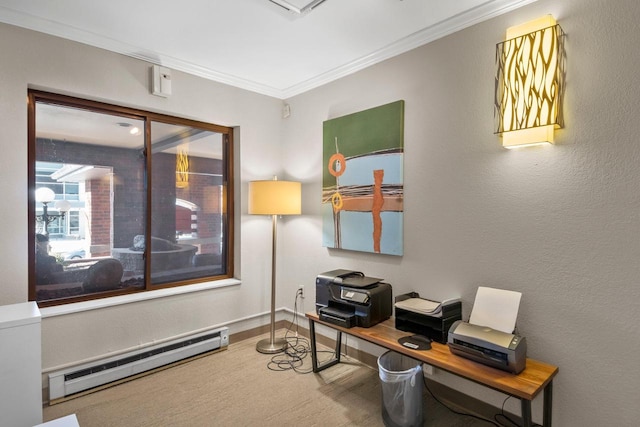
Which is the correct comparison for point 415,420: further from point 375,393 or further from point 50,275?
point 50,275

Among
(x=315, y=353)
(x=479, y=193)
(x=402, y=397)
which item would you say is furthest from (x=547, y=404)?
(x=315, y=353)

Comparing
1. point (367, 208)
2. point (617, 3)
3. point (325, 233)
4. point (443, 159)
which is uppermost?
point (617, 3)

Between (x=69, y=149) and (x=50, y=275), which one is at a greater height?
(x=69, y=149)

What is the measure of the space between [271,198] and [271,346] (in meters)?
1.43

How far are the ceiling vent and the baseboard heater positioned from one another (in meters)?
2.78

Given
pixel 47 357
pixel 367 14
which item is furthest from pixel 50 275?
pixel 367 14

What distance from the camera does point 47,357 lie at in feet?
7.91

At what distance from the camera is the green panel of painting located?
2674 mm

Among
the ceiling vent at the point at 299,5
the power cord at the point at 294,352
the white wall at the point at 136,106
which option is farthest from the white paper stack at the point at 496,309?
the white wall at the point at 136,106

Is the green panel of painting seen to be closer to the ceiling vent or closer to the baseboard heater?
the ceiling vent

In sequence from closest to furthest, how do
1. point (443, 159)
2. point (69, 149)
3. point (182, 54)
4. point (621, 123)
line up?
point (621, 123), point (443, 159), point (69, 149), point (182, 54)

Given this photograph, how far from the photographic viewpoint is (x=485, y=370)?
1.78m

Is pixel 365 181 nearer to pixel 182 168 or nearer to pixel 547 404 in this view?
pixel 182 168

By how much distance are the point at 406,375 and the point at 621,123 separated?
1792mm
